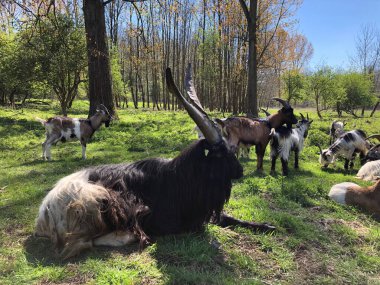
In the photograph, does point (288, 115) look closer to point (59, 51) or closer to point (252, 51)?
point (252, 51)

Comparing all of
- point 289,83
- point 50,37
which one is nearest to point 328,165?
point 50,37

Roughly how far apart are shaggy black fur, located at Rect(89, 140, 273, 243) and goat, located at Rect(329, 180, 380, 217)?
2742mm

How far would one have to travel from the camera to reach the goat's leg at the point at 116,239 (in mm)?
3783

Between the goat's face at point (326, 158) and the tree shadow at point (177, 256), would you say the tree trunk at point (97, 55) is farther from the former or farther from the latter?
the tree shadow at point (177, 256)

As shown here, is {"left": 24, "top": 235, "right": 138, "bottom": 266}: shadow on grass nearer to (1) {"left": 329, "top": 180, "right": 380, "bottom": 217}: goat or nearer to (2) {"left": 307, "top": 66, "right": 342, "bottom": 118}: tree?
(1) {"left": 329, "top": 180, "right": 380, "bottom": 217}: goat

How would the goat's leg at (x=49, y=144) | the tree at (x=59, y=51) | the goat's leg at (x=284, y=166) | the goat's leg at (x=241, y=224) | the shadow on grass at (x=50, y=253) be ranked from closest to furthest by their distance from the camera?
1. the shadow on grass at (x=50, y=253)
2. the goat's leg at (x=241, y=224)
3. the goat's leg at (x=284, y=166)
4. the goat's leg at (x=49, y=144)
5. the tree at (x=59, y=51)

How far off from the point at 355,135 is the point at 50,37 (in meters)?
13.0

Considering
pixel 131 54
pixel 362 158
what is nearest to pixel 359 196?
pixel 362 158

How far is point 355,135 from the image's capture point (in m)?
9.79

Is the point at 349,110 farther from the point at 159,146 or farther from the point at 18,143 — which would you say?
the point at 18,143

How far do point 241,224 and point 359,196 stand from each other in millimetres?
2429

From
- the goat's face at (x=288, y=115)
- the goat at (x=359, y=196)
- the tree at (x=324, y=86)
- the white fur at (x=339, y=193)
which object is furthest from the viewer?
the tree at (x=324, y=86)

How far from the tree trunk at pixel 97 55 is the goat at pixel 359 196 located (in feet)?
34.3

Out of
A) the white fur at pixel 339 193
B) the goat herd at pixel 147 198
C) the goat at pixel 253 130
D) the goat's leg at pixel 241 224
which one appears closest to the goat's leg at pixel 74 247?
the goat herd at pixel 147 198
